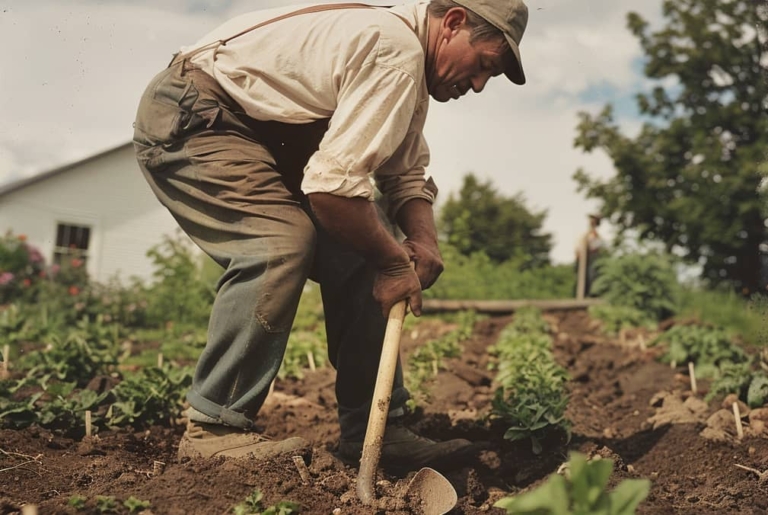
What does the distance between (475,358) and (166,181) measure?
476 cm

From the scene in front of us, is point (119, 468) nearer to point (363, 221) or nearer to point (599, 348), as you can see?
point (363, 221)

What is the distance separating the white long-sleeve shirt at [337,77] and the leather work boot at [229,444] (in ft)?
3.11

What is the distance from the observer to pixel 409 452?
11.2ft

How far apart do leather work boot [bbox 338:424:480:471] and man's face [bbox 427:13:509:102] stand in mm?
1454

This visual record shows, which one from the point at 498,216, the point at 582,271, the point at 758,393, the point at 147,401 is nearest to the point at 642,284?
the point at 582,271

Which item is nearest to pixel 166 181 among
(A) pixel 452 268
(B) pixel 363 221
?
(B) pixel 363 221

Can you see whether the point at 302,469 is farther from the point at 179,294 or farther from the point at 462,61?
the point at 179,294

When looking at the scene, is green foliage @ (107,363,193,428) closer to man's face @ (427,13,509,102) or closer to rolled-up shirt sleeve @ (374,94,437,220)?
rolled-up shirt sleeve @ (374,94,437,220)

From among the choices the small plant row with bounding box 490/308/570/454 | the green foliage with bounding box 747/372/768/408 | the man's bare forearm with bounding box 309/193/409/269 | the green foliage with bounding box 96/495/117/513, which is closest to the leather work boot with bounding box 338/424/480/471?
the small plant row with bounding box 490/308/570/454

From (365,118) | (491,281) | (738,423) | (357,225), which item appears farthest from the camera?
(491,281)

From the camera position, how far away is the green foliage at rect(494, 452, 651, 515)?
178 centimetres

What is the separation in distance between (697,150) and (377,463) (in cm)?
1675

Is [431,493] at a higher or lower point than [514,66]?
lower

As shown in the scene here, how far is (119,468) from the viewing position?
9.91ft
